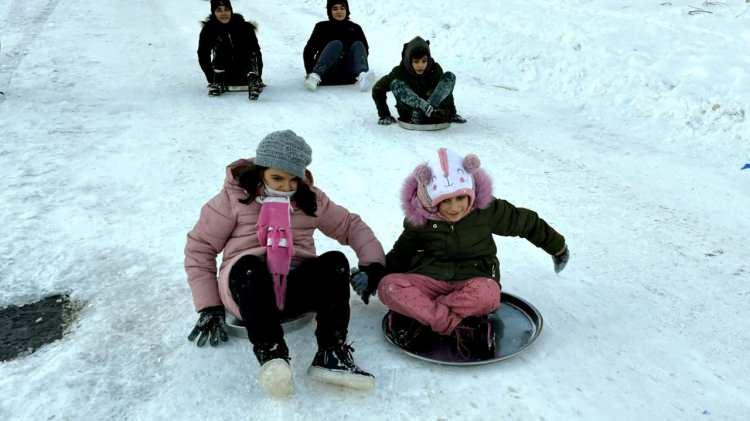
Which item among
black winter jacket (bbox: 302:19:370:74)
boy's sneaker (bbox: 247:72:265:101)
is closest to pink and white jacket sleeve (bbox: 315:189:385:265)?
boy's sneaker (bbox: 247:72:265:101)

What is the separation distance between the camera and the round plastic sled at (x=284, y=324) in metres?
2.81

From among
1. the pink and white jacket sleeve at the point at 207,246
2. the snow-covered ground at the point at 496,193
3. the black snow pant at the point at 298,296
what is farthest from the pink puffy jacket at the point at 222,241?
the snow-covered ground at the point at 496,193

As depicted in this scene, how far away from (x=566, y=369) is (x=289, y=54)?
712cm

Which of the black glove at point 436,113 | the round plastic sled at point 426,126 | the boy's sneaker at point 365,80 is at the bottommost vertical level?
the boy's sneaker at point 365,80

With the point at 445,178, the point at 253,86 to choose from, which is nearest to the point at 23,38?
the point at 253,86

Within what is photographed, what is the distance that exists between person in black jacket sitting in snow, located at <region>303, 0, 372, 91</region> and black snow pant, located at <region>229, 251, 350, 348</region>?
4.66 metres

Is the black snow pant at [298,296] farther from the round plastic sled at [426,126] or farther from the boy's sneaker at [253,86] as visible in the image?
the boy's sneaker at [253,86]

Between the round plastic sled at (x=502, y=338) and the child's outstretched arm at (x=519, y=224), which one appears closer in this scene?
the round plastic sled at (x=502, y=338)

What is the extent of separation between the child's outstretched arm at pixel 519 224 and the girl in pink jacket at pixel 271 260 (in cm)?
53

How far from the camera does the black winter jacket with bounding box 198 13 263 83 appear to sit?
6969 mm

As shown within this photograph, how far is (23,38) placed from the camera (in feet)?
29.7

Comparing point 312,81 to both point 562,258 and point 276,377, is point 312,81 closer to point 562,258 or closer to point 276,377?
point 562,258

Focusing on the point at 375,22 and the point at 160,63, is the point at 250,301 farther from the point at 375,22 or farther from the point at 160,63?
the point at 375,22

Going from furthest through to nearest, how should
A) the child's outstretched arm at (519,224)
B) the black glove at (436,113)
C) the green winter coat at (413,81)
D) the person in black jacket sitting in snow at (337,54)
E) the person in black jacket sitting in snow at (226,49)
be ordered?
1. the person in black jacket sitting in snow at (337,54)
2. the person in black jacket sitting in snow at (226,49)
3. the green winter coat at (413,81)
4. the black glove at (436,113)
5. the child's outstretched arm at (519,224)
